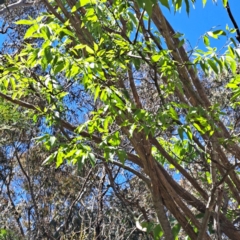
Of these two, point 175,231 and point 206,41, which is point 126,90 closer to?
point 206,41

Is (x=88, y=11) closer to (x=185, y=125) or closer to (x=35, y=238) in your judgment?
(x=185, y=125)

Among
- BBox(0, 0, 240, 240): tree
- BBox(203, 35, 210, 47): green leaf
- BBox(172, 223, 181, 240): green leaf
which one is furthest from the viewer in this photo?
BBox(172, 223, 181, 240): green leaf

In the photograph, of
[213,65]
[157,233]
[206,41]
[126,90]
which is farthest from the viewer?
[157,233]

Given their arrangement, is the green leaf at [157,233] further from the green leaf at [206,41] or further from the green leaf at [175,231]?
the green leaf at [206,41]

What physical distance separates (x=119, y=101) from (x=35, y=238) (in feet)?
17.9

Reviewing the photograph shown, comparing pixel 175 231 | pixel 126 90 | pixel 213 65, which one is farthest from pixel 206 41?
pixel 175 231

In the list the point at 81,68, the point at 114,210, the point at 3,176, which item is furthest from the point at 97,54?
the point at 3,176

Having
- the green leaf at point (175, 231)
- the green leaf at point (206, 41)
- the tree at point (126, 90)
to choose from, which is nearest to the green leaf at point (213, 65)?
the tree at point (126, 90)

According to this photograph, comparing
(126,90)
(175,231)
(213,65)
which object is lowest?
(175,231)

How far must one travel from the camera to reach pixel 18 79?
3.31m

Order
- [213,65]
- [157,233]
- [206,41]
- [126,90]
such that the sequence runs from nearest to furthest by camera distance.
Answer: [213,65], [206,41], [126,90], [157,233]

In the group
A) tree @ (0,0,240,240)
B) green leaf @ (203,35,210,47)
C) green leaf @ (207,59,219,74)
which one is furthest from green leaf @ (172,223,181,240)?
green leaf @ (203,35,210,47)

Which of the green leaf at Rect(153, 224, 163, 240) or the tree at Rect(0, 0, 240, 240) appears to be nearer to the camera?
the tree at Rect(0, 0, 240, 240)

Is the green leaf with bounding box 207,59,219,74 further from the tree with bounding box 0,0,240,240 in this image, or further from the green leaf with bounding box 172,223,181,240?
the green leaf with bounding box 172,223,181,240
